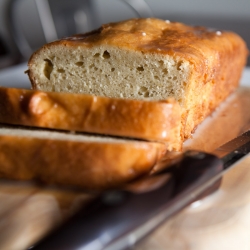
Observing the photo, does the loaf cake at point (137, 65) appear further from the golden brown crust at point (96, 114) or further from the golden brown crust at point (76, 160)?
the golden brown crust at point (76, 160)

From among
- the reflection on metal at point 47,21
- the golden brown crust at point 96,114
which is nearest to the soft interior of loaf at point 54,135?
the golden brown crust at point 96,114

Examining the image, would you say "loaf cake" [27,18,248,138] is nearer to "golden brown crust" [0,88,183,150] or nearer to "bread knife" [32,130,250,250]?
"golden brown crust" [0,88,183,150]

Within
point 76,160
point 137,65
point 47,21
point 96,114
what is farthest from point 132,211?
point 47,21

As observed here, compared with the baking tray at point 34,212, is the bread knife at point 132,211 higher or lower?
higher

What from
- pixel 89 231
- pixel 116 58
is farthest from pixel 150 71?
pixel 89 231

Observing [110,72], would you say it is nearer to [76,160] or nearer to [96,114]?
[96,114]

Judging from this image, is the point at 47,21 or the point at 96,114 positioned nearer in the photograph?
the point at 96,114
